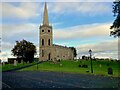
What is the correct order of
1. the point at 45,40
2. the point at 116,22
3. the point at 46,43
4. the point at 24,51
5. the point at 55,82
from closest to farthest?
the point at 55,82
the point at 116,22
the point at 24,51
the point at 46,43
the point at 45,40

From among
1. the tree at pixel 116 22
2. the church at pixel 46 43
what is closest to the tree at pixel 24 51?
the church at pixel 46 43

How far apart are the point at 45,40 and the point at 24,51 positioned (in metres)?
44.2

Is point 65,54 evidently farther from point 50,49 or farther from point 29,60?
point 29,60

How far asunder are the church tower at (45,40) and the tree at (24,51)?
→ 34.1 m

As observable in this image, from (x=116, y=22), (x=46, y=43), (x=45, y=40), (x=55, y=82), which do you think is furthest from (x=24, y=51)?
(x=55, y=82)

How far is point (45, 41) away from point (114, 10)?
361ft

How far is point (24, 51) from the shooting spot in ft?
406

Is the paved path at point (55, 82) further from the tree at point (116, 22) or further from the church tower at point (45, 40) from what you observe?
the church tower at point (45, 40)

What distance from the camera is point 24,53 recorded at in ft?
404

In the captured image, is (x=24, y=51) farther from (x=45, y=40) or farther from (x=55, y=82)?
(x=55, y=82)

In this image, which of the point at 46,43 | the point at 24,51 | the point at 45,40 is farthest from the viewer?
the point at 45,40

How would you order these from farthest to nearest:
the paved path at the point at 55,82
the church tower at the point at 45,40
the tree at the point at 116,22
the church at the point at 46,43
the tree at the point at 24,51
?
the church at the point at 46,43 < the church tower at the point at 45,40 < the tree at the point at 24,51 < the tree at the point at 116,22 < the paved path at the point at 55,82

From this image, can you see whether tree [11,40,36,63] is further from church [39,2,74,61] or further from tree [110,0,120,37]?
tree [110,0,120,37]

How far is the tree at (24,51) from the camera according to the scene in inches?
4874
